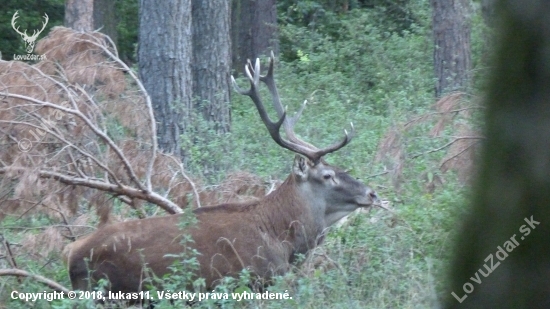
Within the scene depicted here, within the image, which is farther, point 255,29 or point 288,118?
point 255,29

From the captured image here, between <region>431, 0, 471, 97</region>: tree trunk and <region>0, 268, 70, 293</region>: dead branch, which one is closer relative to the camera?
<region>0, 268, 70, 293</region>: dead branch

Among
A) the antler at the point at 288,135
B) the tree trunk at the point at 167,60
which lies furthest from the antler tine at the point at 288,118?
the tree trunk at the point at 167,60

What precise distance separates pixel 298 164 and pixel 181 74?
3.90 meters

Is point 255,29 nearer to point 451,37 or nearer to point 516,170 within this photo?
point 451,37

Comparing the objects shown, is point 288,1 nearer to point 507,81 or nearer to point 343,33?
point 343,33

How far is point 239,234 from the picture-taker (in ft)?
23.7

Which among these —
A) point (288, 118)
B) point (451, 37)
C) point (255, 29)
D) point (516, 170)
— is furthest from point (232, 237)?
point (255, 29)

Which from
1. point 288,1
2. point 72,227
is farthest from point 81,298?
point 288,1

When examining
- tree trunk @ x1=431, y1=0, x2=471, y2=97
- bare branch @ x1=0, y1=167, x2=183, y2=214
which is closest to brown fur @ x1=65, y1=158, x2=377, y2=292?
bare branch @ x1=0, y1=167, x2=183, y2=214

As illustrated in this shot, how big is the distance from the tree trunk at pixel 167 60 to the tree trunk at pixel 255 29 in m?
9.64

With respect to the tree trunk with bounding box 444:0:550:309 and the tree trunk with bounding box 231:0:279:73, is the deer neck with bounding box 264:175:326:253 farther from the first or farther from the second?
the tree trunk with bounding box 231:0:279:73

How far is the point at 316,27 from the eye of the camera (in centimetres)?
2356

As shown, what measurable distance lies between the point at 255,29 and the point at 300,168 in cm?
1424

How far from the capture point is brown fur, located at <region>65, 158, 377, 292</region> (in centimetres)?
681
